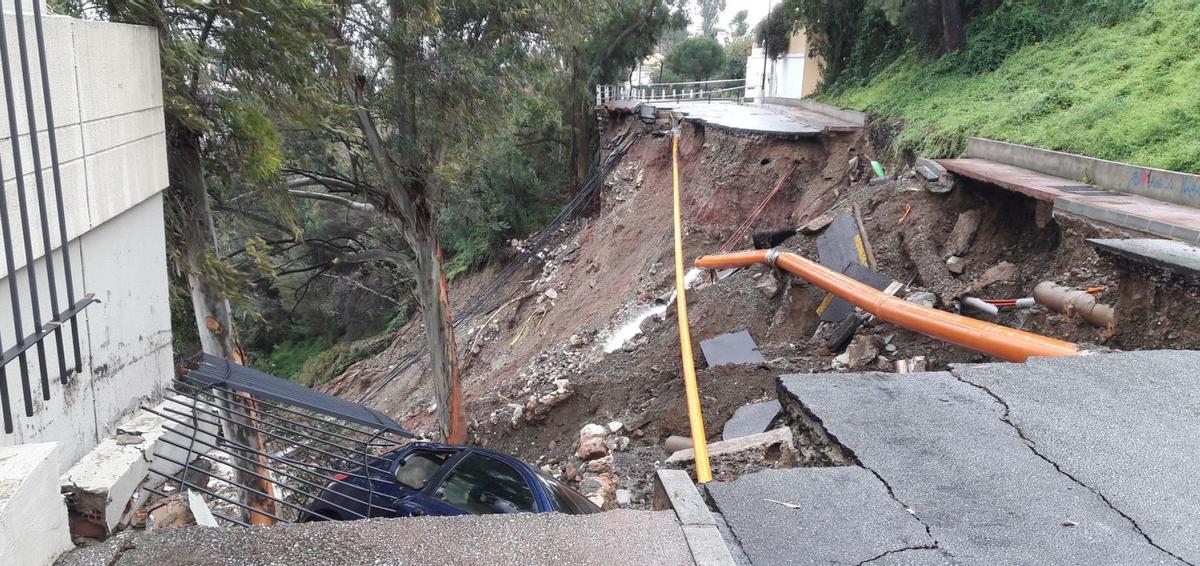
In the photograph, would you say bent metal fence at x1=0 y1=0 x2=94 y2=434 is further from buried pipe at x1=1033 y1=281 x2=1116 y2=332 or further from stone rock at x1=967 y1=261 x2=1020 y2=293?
stone rock at x1=967 y1=261 x2=1020 y2=293

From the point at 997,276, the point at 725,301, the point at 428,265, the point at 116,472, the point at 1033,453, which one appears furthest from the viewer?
the point at 428,265

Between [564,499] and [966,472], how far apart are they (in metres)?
3.38

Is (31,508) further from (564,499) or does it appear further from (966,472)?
(564,499)

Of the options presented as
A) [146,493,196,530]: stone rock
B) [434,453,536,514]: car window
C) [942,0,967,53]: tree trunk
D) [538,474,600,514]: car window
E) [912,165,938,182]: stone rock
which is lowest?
[538,474,600,514]: car window

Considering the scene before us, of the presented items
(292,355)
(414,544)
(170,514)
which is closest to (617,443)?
(170,514)

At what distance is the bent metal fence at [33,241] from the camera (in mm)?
2545

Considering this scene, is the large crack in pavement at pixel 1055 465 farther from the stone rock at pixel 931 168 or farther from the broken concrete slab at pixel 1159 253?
the stone rock at pixel 931 168

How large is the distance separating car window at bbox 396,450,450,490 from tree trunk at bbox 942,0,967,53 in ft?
48.3

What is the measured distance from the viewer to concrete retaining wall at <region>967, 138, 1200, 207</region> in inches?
291

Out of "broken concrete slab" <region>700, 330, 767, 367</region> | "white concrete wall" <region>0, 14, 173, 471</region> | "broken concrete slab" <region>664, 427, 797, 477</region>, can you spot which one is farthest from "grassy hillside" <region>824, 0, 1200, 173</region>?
"white concrete wall" <region>0, 14, 173, 471</region>

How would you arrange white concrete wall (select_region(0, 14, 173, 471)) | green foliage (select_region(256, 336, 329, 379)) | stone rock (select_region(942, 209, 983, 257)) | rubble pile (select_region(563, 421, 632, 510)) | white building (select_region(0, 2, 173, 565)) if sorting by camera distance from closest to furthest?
1. white building (select_region(0, 2, 173, 565))
2. white concrete wall (select_region(0, 14, 173, 471))
3. rubble pile (select_region(563, 421, 632, 510))
4. stone rock (select_region(942, 209, 983, 257))
5. green foliage (select_region(256, 336, 329, 379))

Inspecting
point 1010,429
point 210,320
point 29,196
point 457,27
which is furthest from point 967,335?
point 457,27

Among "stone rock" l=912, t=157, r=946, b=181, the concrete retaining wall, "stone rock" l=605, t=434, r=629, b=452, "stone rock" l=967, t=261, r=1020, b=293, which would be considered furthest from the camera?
"stone rock" l=912, t=157, r=946, b=181

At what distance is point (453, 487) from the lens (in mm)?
5730
